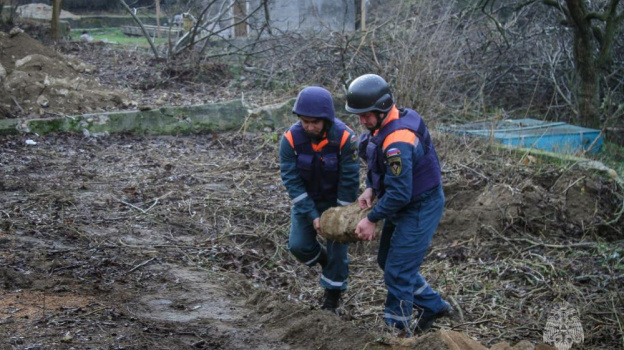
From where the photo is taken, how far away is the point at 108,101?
12.2m

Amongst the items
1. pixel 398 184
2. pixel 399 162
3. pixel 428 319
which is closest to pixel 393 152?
pixel 399 162

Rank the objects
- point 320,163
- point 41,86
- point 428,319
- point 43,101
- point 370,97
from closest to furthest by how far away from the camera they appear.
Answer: point 370,97, point 320,163, point 428,319, point 43,101, point 41,86

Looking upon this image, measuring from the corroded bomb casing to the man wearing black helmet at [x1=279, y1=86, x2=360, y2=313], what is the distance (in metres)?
0.10

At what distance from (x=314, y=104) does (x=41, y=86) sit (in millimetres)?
8234

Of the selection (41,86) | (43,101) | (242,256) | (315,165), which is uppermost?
(315,165)

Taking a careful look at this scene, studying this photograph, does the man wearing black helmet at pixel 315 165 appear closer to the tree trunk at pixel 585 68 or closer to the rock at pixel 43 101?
the rock at pixel 43 101

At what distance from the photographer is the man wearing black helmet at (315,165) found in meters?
5.01

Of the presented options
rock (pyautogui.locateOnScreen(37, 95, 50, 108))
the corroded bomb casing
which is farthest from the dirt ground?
rock (pyautogui.locateOnScreen(37, 95, 50, 108))

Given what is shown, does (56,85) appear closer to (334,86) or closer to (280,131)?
(280,131)

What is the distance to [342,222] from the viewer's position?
4.96 metres

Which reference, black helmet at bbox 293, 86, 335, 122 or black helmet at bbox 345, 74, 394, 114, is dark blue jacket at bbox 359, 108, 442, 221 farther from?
black helmet at bbox 293, 86, 335, 122

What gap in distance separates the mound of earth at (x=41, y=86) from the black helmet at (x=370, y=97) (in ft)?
25.1

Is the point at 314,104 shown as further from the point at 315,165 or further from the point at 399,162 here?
the point at 399,162

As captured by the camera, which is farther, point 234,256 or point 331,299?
point 234,256
